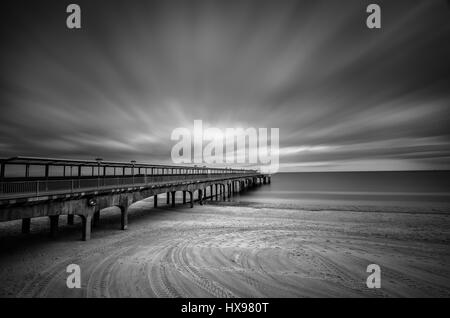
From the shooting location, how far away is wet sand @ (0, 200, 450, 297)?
7.00 meters

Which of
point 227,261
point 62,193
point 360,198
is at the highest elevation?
point 62,193

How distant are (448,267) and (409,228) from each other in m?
8.49

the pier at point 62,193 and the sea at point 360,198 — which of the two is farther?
the sea at point 360,198

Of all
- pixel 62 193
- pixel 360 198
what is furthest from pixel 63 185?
pixel 360 198

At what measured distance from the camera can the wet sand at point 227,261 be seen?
7.00 meters

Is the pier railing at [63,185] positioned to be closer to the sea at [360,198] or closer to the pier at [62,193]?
the pier at [62,193]

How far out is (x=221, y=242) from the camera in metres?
11.9

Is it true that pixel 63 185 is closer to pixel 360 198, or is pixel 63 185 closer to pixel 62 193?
pixel 62 193

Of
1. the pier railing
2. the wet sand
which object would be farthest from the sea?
the pier railing

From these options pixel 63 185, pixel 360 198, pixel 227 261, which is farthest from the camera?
pixel 360 198

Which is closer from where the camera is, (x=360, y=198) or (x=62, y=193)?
(x=62, y=193)

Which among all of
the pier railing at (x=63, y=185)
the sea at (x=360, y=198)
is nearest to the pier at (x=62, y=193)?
the pier railing at (x=63, y=185)

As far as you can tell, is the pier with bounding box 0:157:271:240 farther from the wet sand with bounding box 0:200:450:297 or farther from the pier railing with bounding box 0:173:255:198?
the wet sand with bounding box 0:200:450:297

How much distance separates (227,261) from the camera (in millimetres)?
9219
